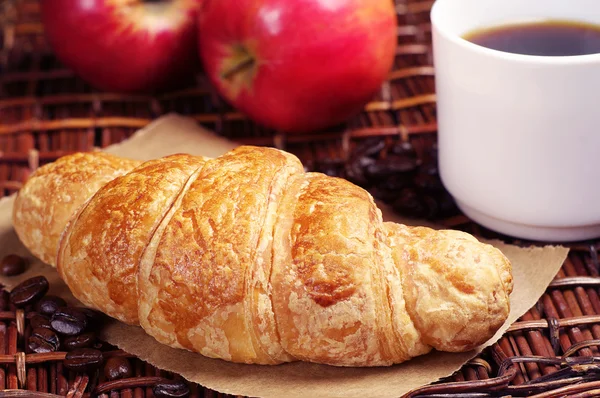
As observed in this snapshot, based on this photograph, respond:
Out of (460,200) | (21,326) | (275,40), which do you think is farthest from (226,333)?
(275,40)

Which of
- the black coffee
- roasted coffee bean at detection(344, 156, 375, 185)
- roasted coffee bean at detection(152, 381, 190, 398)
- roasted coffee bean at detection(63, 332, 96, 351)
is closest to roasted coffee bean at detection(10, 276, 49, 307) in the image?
roasted coffee bean at detection(63, 332, 96, 351)

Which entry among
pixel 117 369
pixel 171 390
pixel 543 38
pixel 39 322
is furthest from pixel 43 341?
pixel 543 38

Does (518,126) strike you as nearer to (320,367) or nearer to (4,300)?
(320,367)

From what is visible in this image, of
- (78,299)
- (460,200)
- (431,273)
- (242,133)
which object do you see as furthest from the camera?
(242,133)

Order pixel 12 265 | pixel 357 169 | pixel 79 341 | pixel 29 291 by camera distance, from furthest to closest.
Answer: pixel 357 169 → pixel 12 265 → pixel 29 291 → pixel 79 341

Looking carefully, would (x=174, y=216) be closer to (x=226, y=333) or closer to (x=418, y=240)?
(x=226, y=333)

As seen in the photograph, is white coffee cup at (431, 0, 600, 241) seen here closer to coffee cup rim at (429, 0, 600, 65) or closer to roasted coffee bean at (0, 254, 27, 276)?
coffee cup rim at (429, 0, 600, 65)
